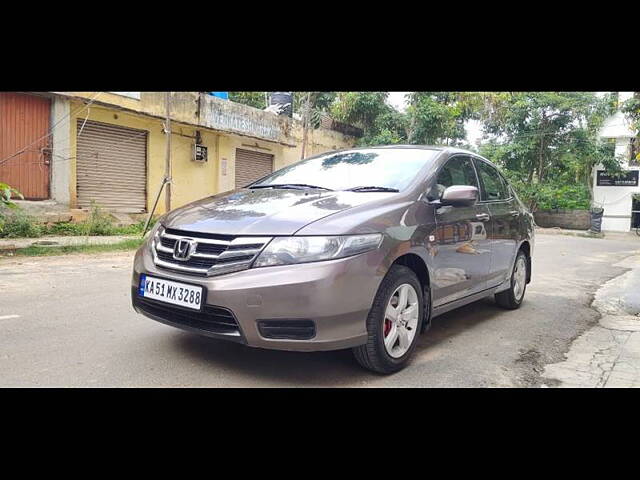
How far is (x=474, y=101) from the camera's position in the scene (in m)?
21.4

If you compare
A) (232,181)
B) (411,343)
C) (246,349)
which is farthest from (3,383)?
(232,181)

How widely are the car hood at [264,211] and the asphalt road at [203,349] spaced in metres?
0.88

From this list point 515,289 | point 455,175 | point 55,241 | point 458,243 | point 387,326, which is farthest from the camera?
point 55,241

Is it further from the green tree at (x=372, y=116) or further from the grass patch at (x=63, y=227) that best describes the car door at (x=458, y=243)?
the green tree at (x=372, y=116)

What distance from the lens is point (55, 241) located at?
9.16m

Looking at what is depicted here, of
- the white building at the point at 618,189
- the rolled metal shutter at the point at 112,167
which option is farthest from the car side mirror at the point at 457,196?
the white building at the point at 618,189

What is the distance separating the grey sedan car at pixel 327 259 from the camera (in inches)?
111

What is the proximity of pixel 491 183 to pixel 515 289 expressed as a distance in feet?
3.85

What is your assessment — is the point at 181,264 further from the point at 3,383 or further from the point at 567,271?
the point at 567,271

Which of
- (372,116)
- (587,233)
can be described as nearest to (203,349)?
(372,116)

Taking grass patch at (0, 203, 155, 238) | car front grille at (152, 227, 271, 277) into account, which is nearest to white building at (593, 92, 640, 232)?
grass patch at (0, 203, 155, 238)

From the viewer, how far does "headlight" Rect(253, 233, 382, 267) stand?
2846 mm

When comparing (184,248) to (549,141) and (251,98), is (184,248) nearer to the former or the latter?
(251,98)

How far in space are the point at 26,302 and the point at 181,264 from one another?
272 cm
